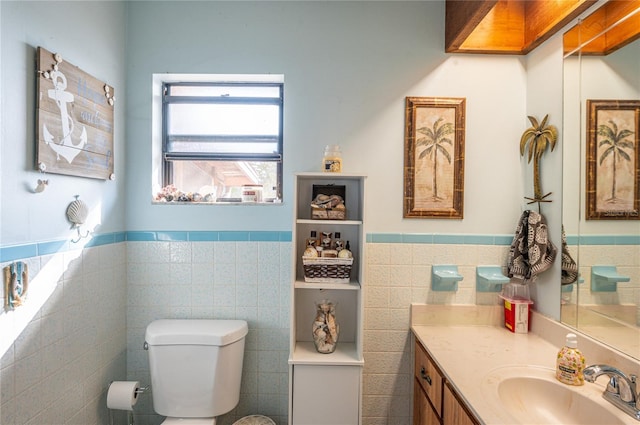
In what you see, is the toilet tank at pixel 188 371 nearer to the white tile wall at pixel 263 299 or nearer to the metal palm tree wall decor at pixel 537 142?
the white tile wall at pixel 263 299

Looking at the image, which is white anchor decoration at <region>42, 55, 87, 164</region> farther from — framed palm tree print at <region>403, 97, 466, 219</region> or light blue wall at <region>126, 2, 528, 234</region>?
framed palm tree print at <region>403, 97, 466, 219</region>

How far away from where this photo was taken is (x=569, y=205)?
1521mm

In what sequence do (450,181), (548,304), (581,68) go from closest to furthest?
1. (581,68)
2. (548,304)
3. (450,181)

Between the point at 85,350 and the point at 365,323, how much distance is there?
134 cm

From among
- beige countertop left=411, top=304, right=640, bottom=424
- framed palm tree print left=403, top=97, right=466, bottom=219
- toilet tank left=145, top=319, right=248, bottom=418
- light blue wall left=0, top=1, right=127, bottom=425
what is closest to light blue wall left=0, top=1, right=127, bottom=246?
light blue wall left=0, top=1, right=127, bottom=425

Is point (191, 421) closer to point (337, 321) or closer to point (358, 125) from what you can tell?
point (337, 321)

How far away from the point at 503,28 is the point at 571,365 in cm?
162

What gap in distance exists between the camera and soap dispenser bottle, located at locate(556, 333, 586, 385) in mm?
1209

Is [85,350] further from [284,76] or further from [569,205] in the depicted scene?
[569,205]

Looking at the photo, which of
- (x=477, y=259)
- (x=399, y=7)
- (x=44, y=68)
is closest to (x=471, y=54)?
(x=399, y=7)

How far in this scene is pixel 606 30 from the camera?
1.33 m

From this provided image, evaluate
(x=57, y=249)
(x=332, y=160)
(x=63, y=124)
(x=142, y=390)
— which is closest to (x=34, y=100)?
(x=63, y=124)

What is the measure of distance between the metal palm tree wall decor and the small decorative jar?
1.18m

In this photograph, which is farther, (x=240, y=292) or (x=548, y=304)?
(x=240, y=292)
